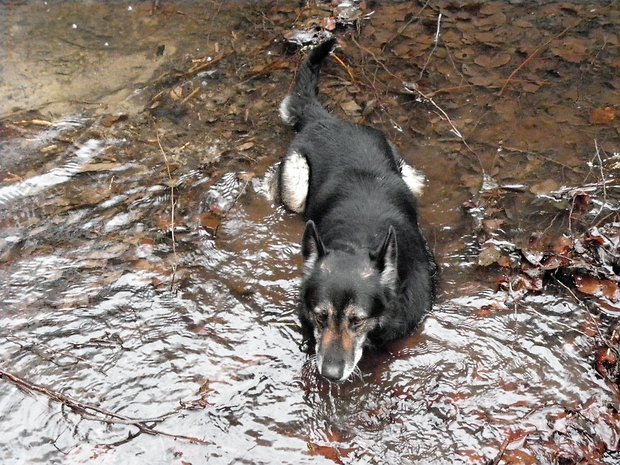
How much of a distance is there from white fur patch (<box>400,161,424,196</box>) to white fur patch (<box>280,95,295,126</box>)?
4.54 ft

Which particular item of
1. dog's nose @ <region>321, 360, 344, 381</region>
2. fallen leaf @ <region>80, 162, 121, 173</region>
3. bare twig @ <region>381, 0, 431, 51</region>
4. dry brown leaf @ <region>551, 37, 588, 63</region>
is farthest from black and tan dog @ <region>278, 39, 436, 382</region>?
dry brown leaf @ <region>551, 37, 588, 63</region>

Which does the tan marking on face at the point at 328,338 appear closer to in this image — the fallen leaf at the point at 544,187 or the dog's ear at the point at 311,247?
the dog's ear at the point at 311,247

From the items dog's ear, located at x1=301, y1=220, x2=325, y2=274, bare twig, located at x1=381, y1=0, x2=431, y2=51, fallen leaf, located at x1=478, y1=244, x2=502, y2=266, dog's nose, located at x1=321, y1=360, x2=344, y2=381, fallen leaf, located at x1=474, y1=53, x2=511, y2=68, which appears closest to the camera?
dog's nose, located at x1=321, y1=360, x2=344, y2=381

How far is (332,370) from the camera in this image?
4.57 metres

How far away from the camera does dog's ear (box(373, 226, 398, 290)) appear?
4.70 m

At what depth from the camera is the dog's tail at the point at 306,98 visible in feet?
23.2

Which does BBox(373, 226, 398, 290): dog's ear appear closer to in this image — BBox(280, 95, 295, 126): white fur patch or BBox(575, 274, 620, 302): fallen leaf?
BBox(575, 274, 620, 302): fallen leaf

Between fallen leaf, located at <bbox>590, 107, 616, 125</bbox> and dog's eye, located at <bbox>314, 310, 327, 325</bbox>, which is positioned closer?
dog's eye, located at <bbox>314, 310, 327, 325</bbox>

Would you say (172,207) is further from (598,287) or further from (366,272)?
(598,287)

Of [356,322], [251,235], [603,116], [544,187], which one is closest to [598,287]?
[544,187]

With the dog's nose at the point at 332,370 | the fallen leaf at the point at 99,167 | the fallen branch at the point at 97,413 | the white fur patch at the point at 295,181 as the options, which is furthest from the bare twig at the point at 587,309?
the fallen leaf at the point at 99,167

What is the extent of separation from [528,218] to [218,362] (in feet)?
10.8

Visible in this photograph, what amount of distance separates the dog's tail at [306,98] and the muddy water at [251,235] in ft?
1.18

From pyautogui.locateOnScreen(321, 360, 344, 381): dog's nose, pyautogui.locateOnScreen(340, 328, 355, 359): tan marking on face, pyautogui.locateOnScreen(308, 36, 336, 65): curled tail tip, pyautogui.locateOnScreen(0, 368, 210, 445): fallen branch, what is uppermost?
pyautogui.locateOnScreen(308, 36, 336, 65): curled tail tip
